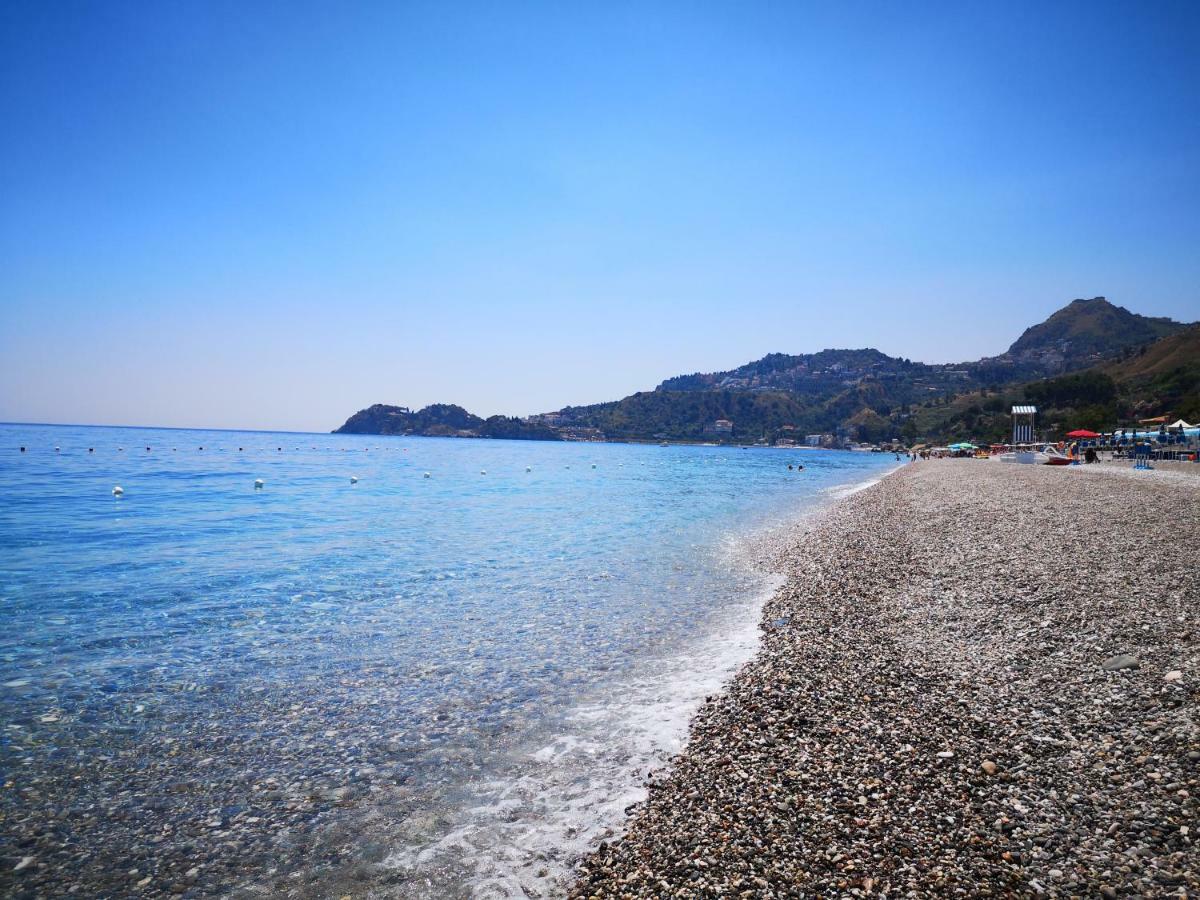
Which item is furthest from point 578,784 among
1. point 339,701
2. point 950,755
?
point 339,701

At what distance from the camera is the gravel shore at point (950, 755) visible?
424cm

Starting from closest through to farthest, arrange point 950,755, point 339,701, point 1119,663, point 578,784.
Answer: point 950,755
point 578,784
point 1119,663
point 339,701

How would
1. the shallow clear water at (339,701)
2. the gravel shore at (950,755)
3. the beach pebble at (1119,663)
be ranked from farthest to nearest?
the beach pebble at (1119,663)
the shallow clear water at (339,701)
the gravel shore at (950,755)

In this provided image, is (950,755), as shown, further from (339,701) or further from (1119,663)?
(339,701)

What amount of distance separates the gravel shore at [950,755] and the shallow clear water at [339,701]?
100 centimetres

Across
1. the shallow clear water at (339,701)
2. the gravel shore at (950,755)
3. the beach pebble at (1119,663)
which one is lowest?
the shallow clear water at (339,701)

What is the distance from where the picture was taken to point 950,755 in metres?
5.73

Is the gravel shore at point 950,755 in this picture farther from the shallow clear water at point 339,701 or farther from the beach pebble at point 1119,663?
the shallow clear water at point 339,701

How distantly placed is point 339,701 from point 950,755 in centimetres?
750

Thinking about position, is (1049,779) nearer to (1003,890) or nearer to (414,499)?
(1003,890)

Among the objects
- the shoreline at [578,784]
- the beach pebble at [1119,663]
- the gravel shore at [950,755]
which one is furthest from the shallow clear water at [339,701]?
the beach pebble at [1119,663]

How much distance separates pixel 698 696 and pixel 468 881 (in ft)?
14.2

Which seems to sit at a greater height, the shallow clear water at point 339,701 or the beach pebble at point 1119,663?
the beach pebble at point 1119,663

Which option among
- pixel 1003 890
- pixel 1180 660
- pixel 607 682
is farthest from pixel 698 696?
pixel 1180 660
